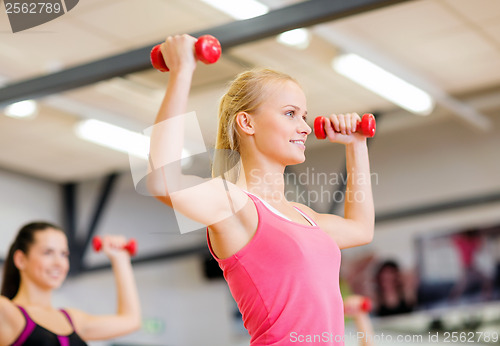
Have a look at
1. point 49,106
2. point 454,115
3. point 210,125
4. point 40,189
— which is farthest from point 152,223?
point 210,125

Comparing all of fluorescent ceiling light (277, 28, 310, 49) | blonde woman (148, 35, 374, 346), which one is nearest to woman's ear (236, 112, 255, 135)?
blonde woman (148, 35, 374, 346)

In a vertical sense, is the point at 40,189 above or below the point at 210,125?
below

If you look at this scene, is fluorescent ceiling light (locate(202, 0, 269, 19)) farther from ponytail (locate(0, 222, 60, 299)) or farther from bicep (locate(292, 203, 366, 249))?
bicep (locate(292, 203, 366, 249))

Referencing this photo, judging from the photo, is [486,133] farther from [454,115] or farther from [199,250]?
[199,250]

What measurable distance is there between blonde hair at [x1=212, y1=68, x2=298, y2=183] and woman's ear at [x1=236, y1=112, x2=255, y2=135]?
13 mm

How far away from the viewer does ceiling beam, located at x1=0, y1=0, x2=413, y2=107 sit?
9.46 feet

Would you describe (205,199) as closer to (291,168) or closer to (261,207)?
(261,207)

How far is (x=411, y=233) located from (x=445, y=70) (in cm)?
190

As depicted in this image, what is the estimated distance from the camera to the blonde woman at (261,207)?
1341mm

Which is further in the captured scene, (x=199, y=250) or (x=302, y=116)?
(x=199, y=250)

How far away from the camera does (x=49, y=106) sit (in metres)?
6.17

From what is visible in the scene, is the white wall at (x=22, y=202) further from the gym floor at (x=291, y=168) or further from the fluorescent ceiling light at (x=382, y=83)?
the fluorescent ceiling light at (x=382, y=83)

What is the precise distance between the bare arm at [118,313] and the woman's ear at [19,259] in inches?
10.6

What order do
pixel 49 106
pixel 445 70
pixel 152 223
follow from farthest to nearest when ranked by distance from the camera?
pixel 152 223 < pixel 49 106 < pixel 445 70
